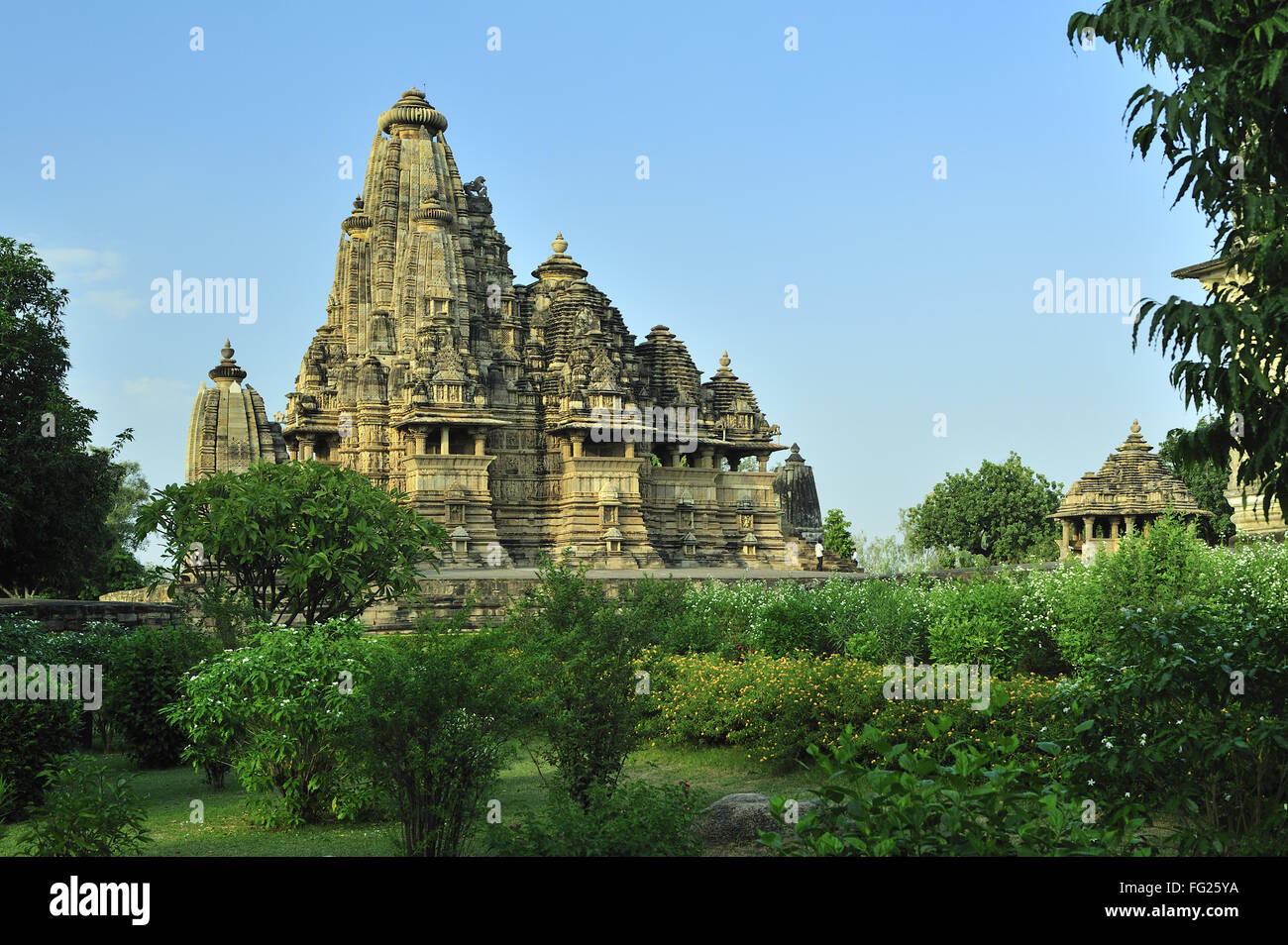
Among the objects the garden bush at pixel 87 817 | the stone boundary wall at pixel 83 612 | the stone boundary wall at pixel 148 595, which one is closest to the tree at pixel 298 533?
the stone boundary wall at pixel 83 612

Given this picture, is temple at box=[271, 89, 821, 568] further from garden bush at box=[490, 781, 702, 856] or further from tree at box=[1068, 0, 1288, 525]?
tree at box=[1068, 0, 1288, 525]

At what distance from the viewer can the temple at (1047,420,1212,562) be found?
44094mm

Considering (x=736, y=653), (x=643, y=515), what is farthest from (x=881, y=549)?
(x=736, y=653)

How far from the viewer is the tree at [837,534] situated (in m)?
62.8

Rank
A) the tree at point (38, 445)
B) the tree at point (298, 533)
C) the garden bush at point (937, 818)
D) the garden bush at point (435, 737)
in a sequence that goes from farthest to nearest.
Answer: the tree at point (38, 445) → the tree at point (298, 533) → the garden bush at point (435, 737) → the garden bush at point (937, 818)

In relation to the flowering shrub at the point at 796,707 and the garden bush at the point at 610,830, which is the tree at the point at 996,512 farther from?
the garden bush at the point at 610,830

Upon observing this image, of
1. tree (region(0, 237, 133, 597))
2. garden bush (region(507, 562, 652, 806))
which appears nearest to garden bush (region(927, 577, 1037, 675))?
garden bush (region(507, 562, 652, 806))

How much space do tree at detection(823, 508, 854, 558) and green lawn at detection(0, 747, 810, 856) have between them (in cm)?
4773

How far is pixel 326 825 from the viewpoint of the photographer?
37.0 ft

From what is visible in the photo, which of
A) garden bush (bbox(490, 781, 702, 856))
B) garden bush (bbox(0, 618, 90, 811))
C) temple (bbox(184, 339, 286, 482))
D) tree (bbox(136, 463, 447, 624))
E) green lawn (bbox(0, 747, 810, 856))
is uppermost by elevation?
temple (bbox(184, 339, 286, 482))

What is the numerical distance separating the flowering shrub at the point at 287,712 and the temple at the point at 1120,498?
36.8m

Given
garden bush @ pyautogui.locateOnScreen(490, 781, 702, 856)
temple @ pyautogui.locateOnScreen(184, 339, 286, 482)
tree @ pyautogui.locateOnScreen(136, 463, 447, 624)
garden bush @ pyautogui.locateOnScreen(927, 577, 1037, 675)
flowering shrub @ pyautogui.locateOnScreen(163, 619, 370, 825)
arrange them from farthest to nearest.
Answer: temple @ pyautogui.locateOnScreen(184, 339, 286, 482)
tree @ pyautogui.locateOnScreen(136, 463, 447, 624)
garden bush @ pyautogui.locateOnScreen(927, 577, 1037, 675)
flowering shrub @ pyautogui.locateOnScreen(163, 619, 370, 825)
garden bush @ pyautogui.locateOnScreen(490, 781, 702, 856)
